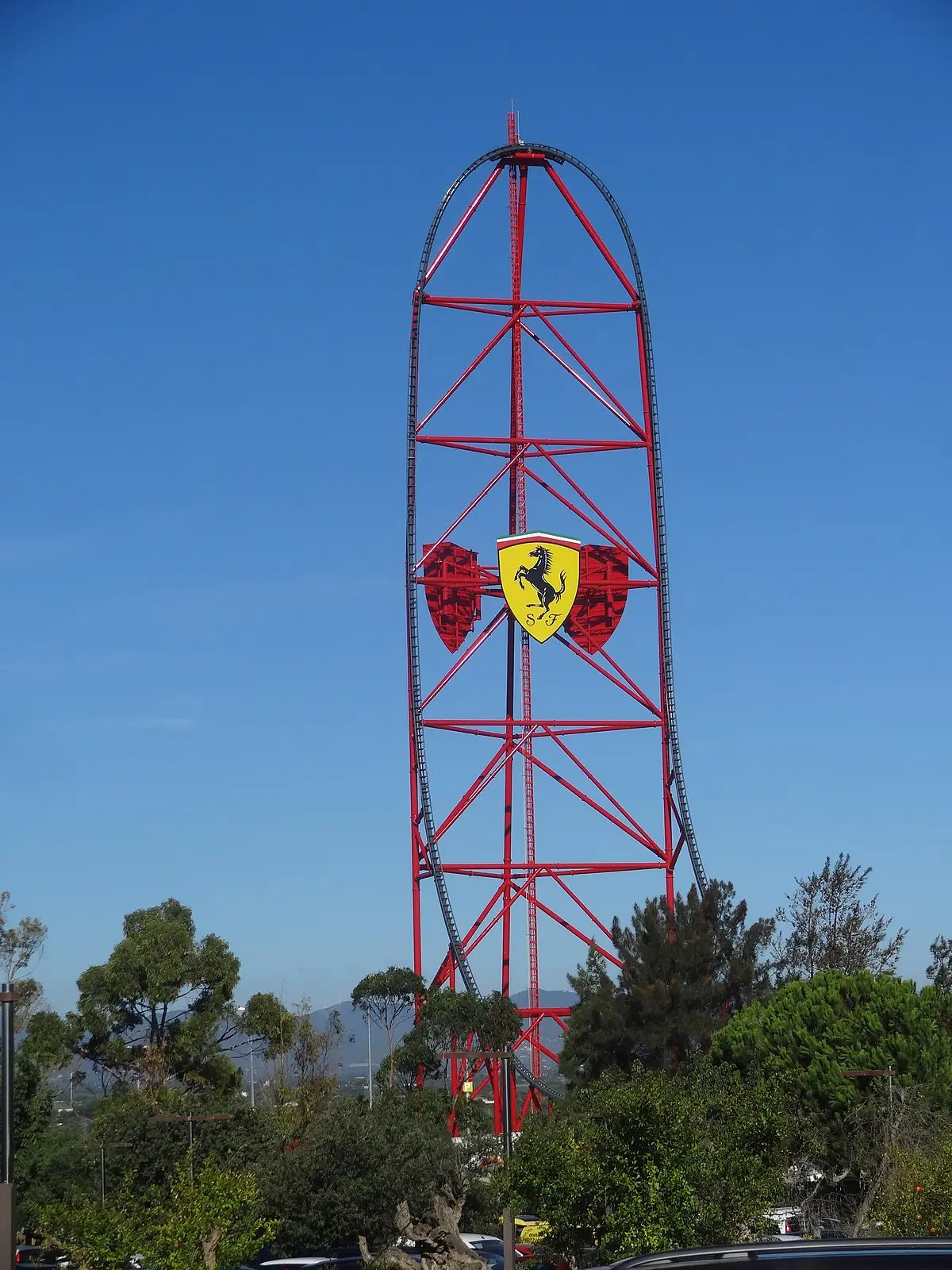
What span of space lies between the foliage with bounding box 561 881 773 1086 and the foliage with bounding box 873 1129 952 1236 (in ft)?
37.7

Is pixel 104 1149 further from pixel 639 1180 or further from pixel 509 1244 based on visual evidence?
pixel 509 1244

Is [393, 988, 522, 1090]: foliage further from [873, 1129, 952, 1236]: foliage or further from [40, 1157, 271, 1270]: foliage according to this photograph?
[873, 1129, 952, 1236]: foliage

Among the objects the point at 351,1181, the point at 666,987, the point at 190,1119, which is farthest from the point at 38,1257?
the point at 666,987

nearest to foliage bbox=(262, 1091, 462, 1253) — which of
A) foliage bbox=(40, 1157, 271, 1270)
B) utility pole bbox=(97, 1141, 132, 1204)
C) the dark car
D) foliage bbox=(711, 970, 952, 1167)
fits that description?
utility pole bbox=(97, 1141, 132, 1204)

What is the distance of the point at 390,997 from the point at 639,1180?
18.7m

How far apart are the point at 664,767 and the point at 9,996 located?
86.7 feet

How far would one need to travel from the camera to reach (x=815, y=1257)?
19.5 ft

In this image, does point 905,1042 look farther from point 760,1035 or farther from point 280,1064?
point 280,1064

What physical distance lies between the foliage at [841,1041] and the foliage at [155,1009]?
1513cm

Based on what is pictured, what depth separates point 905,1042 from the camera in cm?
2878

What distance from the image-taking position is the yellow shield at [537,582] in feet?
114

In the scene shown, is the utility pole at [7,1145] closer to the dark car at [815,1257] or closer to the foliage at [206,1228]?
the dark car at [815,1257]

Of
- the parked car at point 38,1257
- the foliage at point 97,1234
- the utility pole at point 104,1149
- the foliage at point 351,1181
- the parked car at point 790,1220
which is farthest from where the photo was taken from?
the parked car at point 38,1257

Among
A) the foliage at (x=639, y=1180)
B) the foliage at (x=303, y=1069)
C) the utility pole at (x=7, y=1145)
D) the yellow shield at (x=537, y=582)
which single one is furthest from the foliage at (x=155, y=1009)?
the utility pole at (x=7, y=1145)
